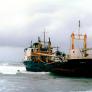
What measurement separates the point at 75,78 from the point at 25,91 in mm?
20504

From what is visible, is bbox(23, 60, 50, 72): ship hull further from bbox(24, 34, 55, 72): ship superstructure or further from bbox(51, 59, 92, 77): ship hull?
bbox(51, 59, 92, 77): ship hull

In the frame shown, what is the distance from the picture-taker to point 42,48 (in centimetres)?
8756

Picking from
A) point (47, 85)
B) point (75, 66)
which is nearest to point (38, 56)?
point (75, 66)

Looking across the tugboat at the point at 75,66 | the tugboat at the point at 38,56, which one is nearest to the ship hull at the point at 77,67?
the tugboat at the point at 75,66

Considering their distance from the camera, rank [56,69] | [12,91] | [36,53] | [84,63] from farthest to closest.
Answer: [36,53] < [56,69] < [84,63] < [12,91]

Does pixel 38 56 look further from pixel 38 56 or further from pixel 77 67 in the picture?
pixel 77 67

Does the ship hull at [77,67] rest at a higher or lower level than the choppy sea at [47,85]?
higher

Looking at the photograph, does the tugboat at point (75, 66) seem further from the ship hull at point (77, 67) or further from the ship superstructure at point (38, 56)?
the ship superstructure at point (38, 56)

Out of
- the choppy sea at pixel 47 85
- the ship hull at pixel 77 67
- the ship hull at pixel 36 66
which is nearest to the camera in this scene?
the choppy sea at pixel 47 85

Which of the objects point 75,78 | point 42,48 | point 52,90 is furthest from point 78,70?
point 42,48

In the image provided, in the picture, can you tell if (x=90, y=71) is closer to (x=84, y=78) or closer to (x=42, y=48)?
(x=84, y=78)

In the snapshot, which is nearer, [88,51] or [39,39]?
[88,51]

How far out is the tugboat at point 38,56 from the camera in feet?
266

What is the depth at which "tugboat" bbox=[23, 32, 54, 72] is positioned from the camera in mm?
81188
